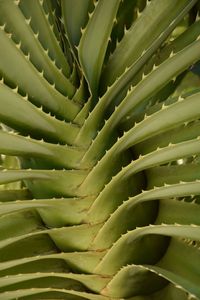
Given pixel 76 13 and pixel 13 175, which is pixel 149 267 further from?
pixel 76 13

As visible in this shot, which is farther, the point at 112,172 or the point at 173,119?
the point at 112,172

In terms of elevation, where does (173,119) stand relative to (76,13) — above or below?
below

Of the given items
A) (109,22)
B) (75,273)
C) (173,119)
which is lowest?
(75,273)

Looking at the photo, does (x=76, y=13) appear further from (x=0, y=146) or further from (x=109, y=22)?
(x=0, y=146)

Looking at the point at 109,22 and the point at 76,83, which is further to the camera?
the point at 76,83

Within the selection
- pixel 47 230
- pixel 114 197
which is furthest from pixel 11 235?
pixel 114 197

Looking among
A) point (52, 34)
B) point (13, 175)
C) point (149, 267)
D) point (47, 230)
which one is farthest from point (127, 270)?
point (52, 34)

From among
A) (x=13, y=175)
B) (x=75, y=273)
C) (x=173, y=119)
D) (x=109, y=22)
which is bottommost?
(x=75, y=273)
